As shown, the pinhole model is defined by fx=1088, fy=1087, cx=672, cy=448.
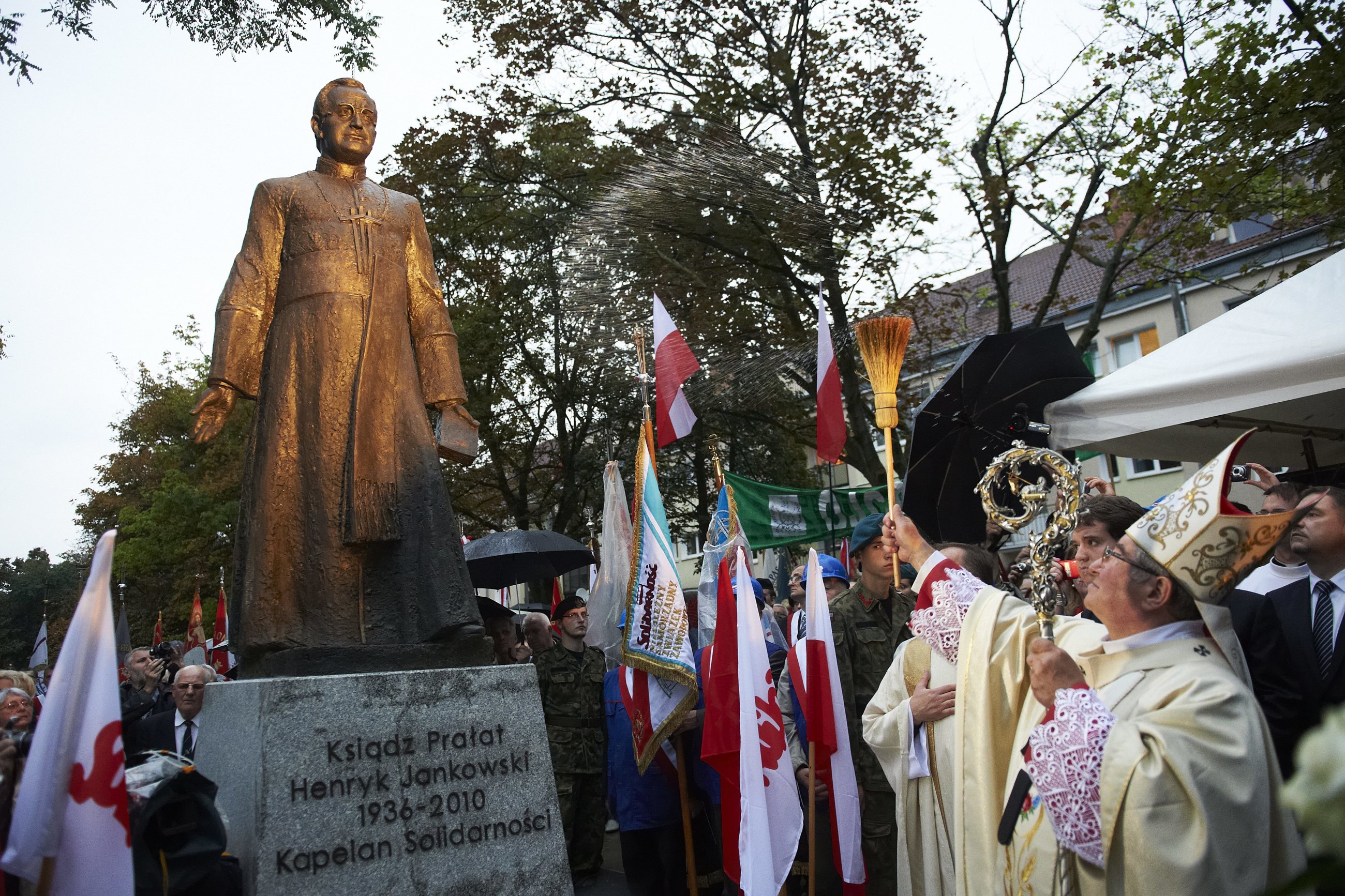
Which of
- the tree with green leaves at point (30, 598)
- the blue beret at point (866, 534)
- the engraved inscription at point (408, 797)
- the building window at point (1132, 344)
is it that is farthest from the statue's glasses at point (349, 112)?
Result: the tree with green leaves at point (30, 598)

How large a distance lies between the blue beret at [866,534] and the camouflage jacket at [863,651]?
220 mm

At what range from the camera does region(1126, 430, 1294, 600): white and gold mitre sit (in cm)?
278

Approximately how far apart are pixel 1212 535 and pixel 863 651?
2828mm

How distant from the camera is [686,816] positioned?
582cm

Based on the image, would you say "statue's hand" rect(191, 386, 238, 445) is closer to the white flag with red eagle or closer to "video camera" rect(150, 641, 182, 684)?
the white flag with red eagle

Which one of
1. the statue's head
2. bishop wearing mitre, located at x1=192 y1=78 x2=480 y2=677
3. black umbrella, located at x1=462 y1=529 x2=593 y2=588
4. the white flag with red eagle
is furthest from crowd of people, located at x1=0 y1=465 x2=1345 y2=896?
black umbrella, located at x1=462 y1=529 x2=593 y2=588

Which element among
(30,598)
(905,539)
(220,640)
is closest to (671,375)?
(905,539)

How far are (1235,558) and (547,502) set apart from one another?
19.8 metres

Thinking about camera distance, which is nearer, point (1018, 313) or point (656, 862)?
point (656, 862)

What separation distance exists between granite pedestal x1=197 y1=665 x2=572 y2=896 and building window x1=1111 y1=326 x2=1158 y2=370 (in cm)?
2779

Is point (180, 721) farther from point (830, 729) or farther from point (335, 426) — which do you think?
point (830, 729)

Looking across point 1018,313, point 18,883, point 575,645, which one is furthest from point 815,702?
point 1018,313

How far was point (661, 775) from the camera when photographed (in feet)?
20.2

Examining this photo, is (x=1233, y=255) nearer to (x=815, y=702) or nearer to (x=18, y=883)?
(x=815, y=702)
